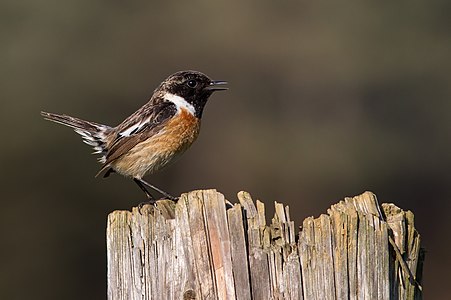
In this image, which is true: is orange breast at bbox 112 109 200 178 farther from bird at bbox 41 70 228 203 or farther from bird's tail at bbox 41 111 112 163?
bird's tail at bbox 41 111 112 163

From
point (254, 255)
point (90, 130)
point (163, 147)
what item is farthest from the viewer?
point (90, 130)

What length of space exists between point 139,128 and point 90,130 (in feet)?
2.56

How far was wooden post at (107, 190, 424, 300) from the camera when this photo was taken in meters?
4.04

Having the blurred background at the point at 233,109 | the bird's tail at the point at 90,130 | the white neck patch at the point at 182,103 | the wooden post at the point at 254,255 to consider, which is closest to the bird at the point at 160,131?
the white neck patch at the point at 182,103

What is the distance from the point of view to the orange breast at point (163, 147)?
7633mm

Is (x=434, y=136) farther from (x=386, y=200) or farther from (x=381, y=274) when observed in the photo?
(x=381, y=274)

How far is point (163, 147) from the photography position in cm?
763

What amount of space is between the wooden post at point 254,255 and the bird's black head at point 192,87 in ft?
12.1

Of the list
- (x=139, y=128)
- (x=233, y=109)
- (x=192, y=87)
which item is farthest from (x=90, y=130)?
(x=233, y=109)

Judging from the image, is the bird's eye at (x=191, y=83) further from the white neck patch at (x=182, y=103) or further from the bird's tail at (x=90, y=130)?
the bird's tail at (x=90, y=130)

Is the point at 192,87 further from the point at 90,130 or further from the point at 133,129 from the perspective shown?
the point at 90,130

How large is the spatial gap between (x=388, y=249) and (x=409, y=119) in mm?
19001

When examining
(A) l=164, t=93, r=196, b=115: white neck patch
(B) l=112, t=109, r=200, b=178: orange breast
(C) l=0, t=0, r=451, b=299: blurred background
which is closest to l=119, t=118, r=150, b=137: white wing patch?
(B) l=112, t=109, r=200, b=178: orange breast

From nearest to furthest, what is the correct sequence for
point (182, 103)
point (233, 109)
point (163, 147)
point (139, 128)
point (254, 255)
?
point (254, 255)
point (163, 147)
point (139, 128)
point (182, 103)
point (233, 109)
